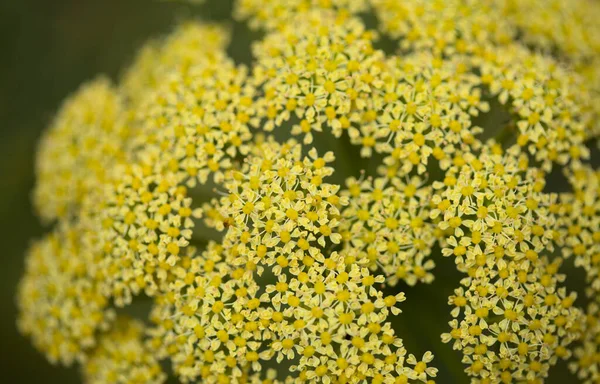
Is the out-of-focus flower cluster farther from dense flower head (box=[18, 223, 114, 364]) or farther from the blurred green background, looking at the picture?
the blurred green background

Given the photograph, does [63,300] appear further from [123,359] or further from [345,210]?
[345,210]

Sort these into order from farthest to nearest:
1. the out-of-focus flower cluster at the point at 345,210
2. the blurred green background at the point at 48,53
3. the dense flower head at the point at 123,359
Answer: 1. the blurred green background at the point at 48,53
2. the dense flower head at the point at 123,359
3. the out-of-focus flower cluster at the point at 345,210

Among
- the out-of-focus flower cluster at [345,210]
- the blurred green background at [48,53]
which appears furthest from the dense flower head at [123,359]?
the blurred green background at [48,53]

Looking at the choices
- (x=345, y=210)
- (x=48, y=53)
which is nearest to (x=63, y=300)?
(x=345, y=210)

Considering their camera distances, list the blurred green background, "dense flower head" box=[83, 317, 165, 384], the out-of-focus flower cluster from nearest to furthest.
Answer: the out-of-focus flower cluster
"dense flower head" box=[83, 317, 165, 384]
the blurred green background

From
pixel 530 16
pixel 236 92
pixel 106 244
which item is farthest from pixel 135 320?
pixel 530 16

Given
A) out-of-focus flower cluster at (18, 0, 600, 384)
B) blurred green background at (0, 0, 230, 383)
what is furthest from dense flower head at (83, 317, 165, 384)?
blurred green background at (0, 0, 230, 383)

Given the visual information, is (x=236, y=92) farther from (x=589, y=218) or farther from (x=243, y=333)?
(x=589, y=218)

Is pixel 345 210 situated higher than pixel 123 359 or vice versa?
pixel 345 210

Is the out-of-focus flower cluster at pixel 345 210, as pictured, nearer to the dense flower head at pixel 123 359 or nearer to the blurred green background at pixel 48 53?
the dense flower head at pixel 123 359
